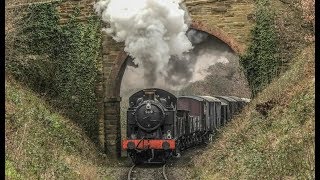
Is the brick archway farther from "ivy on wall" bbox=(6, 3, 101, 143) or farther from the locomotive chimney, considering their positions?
the locomotive chimney

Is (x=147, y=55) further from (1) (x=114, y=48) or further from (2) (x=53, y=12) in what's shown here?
(2) (x=53, y=12)

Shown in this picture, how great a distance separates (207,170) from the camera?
1238cm

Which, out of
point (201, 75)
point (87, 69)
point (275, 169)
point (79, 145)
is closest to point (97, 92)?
point (87, 69)

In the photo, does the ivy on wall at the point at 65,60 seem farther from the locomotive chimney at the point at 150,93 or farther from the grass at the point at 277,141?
the grass at the point at 277,141

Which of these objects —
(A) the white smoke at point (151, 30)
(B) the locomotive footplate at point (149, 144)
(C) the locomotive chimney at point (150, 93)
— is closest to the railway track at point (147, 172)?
(B) the locomotive footplate at point (149, 144)

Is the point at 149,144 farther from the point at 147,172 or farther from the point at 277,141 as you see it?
the point at 277,141

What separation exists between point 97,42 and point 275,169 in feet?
35.0

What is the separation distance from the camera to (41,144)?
11.6 m

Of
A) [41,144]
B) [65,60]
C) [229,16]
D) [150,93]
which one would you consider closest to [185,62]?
[229,16]

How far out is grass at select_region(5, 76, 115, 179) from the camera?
9.59 metres

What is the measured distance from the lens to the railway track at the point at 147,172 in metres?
13.4

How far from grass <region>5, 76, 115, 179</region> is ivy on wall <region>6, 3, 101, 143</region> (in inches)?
33.1

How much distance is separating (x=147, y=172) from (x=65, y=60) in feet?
19.2

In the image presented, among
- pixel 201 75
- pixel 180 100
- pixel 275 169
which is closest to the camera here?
pixel 275 169
